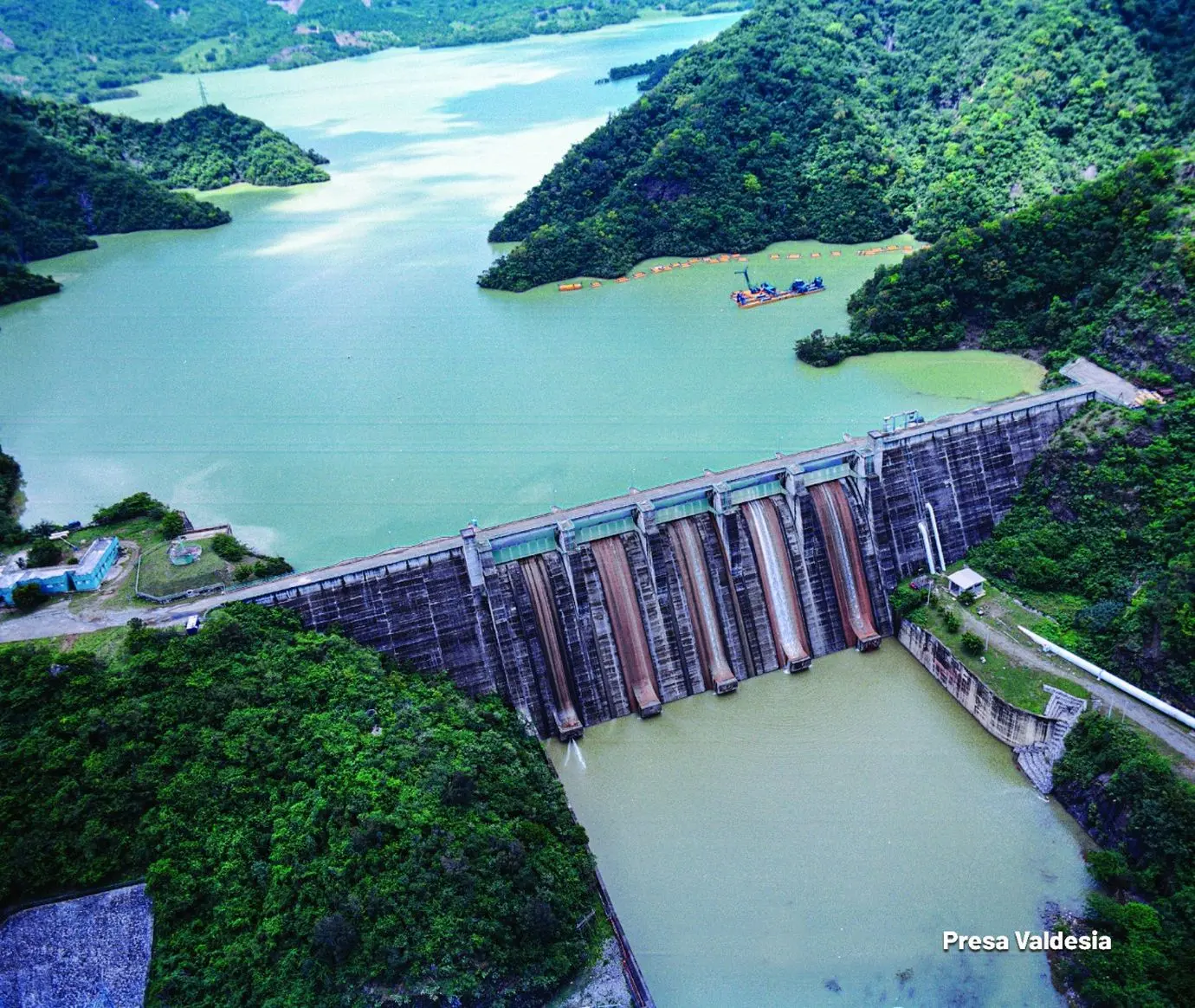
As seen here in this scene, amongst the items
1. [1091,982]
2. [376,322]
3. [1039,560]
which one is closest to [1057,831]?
[1091,982]

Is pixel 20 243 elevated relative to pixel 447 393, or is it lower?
elevated

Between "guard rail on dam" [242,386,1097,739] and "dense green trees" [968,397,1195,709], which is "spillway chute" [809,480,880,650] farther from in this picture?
"dense green trees" [968,397,1195,709]

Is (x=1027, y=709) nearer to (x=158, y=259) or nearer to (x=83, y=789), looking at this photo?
(x=83, y=789)

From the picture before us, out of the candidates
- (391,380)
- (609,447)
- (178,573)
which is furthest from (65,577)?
(391,380)

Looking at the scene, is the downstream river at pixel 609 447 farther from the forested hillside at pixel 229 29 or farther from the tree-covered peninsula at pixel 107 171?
the forested hillside at pixel 229 29

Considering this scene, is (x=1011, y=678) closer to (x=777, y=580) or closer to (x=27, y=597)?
(x=777, y=580)

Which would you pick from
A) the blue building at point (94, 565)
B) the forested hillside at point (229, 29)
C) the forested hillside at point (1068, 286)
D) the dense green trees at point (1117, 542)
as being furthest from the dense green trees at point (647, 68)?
the blue building at point (94, 565)

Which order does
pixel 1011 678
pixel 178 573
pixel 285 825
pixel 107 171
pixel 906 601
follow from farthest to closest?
pixel 107 171, pixel 906 601, pixel 178 573, pixel 1011 678, pixel 285 825
